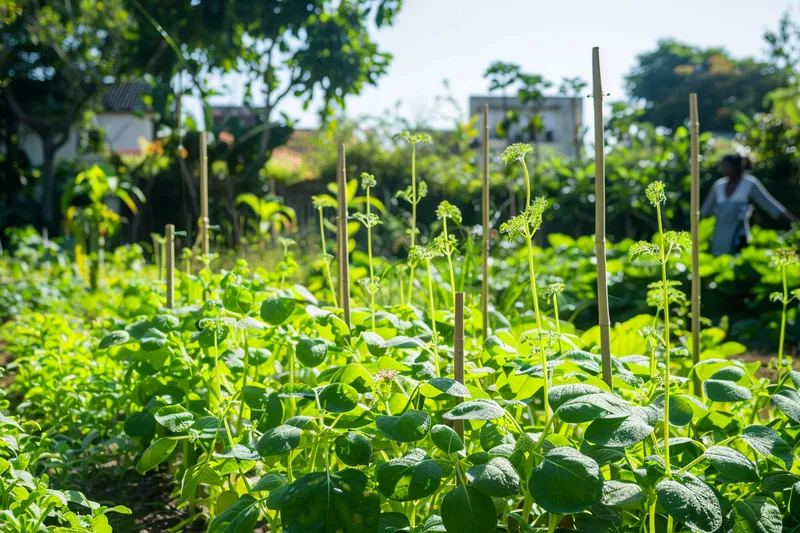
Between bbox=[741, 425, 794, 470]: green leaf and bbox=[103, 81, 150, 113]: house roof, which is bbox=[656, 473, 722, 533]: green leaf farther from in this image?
bbox=[103, 81, 150, 113]: house roof

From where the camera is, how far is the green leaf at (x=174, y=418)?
137cm

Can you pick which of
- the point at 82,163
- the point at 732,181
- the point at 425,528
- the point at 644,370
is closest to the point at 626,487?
the point at 425,528

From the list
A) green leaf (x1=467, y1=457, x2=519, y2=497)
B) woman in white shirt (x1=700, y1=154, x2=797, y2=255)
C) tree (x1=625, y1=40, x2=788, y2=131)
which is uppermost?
tree (x1=625, y1=40, x2=788, y2=131)

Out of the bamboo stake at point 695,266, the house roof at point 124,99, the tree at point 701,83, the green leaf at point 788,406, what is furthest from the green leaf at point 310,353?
the tree at point 701,83

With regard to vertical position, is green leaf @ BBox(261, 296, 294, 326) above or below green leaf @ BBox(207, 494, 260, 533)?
above

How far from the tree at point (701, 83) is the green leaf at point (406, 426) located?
3076cm

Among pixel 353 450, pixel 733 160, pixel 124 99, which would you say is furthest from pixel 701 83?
pixel 353 450

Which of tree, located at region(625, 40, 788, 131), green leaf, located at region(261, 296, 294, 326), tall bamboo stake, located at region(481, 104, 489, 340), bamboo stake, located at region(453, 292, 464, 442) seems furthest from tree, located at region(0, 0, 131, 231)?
tree, located at region(625, 40, 788, 131)

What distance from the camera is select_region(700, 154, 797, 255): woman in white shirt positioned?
5.13 m

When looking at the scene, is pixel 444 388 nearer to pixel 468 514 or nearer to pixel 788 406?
pixel 468 514

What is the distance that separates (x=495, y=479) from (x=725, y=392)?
1.99ft

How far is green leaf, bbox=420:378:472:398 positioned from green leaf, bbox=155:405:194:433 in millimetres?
506

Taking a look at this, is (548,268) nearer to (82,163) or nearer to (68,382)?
(68,382)

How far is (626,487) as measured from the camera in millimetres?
1141
